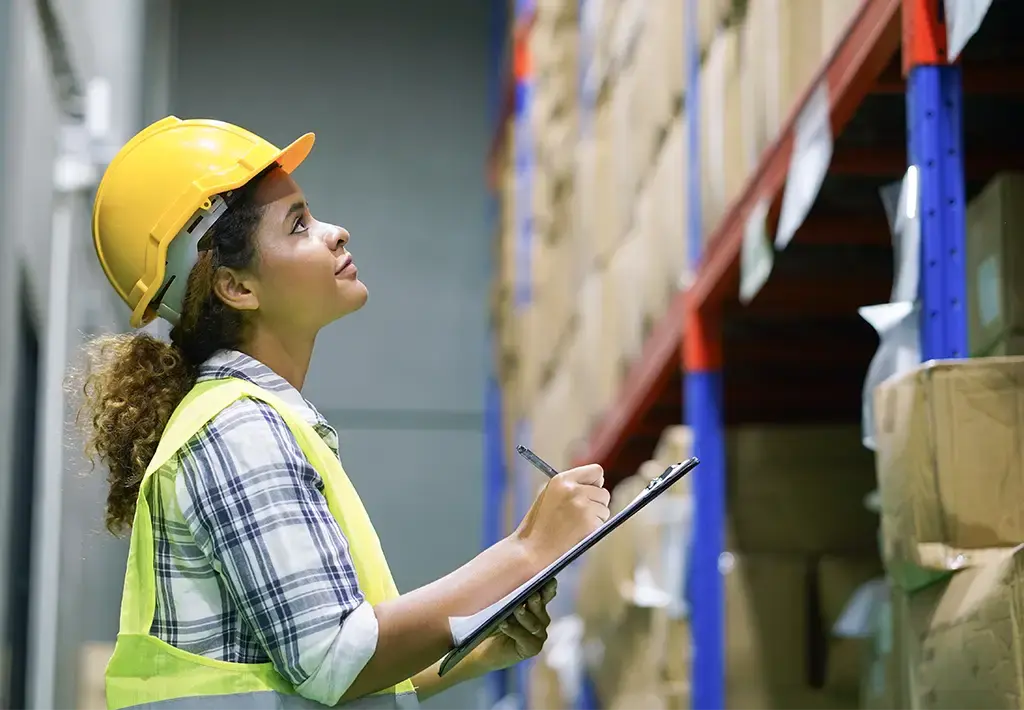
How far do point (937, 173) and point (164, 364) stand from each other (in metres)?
1.52

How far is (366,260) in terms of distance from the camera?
42.2 feet

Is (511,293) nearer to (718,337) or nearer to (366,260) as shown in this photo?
(366,260)

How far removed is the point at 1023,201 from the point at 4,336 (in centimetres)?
204

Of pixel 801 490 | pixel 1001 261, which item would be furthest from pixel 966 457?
pixel 801 490

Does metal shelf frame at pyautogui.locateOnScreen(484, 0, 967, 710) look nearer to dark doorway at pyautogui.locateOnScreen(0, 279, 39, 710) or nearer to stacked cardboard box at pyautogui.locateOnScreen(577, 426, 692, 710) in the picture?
stacked cardboard box at pyautogui.locateOnScreen(577, 426, 692, 710)

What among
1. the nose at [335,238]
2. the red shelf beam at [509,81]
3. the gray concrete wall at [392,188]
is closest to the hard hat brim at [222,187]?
the nose at [335,238]

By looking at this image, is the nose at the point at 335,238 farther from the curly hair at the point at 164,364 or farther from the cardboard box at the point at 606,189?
the cardboard box at the point at 606,189

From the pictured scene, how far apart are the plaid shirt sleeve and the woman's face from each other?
0.26 metres

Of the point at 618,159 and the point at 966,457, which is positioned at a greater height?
the point at 618,159

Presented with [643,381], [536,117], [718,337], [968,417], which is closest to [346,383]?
[536,117]

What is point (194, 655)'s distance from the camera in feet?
6.85

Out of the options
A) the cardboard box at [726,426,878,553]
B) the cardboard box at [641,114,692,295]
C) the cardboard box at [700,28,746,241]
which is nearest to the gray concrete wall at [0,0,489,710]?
the cardboard box at [641,114,692,295]

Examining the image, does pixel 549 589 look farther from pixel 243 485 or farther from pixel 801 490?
pixel 801 490

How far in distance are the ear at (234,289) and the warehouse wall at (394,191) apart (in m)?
10.2
